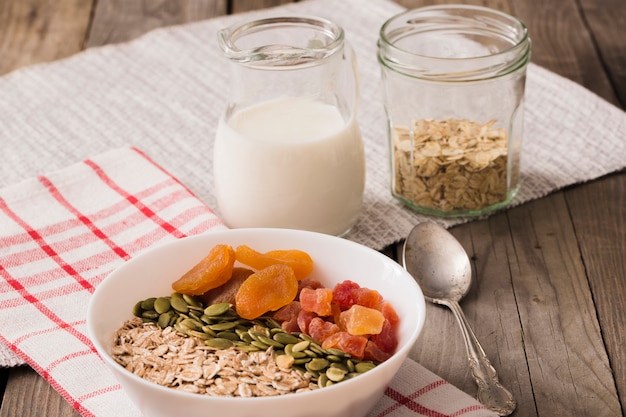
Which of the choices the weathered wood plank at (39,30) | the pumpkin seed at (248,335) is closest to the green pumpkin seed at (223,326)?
the pumpkin seed at (248,335)

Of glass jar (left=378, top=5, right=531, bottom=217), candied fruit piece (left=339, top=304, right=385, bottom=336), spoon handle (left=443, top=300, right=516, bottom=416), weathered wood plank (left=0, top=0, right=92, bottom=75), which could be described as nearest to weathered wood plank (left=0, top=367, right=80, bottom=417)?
candied fruit piece (left=339, top=304, right=385, bottom=336)

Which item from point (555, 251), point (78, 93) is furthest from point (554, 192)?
point (78, 93)

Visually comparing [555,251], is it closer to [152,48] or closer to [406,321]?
[406,321]

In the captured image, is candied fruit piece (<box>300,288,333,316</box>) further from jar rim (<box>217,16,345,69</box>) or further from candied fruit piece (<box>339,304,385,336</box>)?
jar rim (<box>217,16,345,69</box>)

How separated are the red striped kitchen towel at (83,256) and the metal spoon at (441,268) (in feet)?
A: 0.31

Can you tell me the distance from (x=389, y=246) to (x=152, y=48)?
0.90 meters

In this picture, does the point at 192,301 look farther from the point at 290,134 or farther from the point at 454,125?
the point at 454,125

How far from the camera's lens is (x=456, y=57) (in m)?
1.44

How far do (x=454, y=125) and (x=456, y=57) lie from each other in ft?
0.35

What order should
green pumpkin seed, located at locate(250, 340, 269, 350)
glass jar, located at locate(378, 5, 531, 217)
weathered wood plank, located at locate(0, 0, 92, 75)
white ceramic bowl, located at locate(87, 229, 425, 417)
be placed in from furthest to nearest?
weathered wood plank, located at locate(0, 0, 92, 75) < glass jar, located at locate(378, 5, 531, 217) < green pumpkin seed, located at locate(250, 340, 269, 350) < white ceramic bowl, located at locate(87, 229, 425, 417)

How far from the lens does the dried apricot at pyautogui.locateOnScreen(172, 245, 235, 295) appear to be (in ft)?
3.57

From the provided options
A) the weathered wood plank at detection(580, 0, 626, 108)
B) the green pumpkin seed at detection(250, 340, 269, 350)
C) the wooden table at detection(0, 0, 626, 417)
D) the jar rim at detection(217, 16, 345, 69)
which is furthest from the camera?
the weathered wood plank at detection(580, 0, 626, 108)

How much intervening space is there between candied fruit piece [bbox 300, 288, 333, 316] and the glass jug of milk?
31cm

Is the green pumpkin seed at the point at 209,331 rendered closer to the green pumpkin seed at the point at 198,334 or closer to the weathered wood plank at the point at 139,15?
the green pumpkin seed at the point at 198,334
